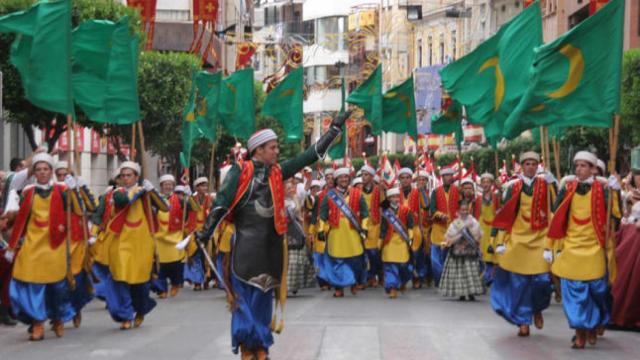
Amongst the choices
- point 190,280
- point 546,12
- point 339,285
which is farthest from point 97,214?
point 546,12

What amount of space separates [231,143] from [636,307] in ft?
149

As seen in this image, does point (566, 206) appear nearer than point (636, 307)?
Yes

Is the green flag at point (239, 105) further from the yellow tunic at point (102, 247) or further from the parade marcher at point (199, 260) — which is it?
the yellow tunic at point (102, 247)

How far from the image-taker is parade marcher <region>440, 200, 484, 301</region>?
1953 cm

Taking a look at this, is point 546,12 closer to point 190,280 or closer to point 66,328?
point 190,280

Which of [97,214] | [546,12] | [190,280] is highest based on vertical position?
[546,12]

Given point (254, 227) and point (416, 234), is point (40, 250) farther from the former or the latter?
point (416, 234)

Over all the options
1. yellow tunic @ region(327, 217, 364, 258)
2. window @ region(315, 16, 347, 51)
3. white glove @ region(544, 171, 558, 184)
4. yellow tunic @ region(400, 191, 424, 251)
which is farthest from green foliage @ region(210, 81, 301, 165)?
window @ region(315, 16, 347, 51)

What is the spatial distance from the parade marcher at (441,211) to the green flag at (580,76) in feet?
27.3

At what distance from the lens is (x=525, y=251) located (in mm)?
14289

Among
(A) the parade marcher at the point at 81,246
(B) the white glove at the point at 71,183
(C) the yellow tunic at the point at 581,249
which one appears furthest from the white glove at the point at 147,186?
(C) the yellow tunic at the point at 581,249

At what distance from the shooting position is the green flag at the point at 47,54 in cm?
1488

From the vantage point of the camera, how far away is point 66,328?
15.5 metres

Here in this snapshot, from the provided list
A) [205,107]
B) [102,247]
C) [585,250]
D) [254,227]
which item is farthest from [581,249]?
[205,107]
